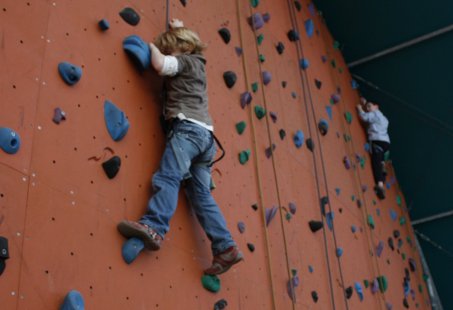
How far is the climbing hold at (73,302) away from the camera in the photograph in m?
1.87

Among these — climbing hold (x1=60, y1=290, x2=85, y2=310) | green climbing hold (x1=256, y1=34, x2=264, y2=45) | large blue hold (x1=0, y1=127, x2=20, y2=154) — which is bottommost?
climbing hold (x1=60, y1=290, x2=85, y2=310)

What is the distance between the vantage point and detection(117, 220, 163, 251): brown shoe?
2199mm

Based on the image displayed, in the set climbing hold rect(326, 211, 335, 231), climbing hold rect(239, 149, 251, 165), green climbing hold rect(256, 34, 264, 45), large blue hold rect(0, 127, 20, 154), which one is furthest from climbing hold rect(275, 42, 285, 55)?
large blue hold rect(0, 127, 20, 154)

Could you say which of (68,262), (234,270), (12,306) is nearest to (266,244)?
(234,270)

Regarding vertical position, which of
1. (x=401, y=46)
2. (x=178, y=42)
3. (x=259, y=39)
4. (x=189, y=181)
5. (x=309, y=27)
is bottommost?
(x=189, y=181)

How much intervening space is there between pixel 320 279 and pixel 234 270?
41.9 inches

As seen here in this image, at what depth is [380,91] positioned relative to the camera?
21.7ft

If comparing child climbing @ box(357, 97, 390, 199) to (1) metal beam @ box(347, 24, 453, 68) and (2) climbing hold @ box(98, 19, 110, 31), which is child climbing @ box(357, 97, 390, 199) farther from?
(2) climbing hold @ box(98, 19, 110, 31)

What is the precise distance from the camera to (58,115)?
2113mm

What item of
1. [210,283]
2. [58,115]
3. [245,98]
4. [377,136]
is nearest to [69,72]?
[58,115]

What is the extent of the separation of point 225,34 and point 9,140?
188 centimetres

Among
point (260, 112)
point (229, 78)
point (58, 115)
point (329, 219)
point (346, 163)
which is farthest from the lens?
point (346, 163)

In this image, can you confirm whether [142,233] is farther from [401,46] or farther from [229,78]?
[401,46]

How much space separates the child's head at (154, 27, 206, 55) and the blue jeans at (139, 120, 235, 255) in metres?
0.32
